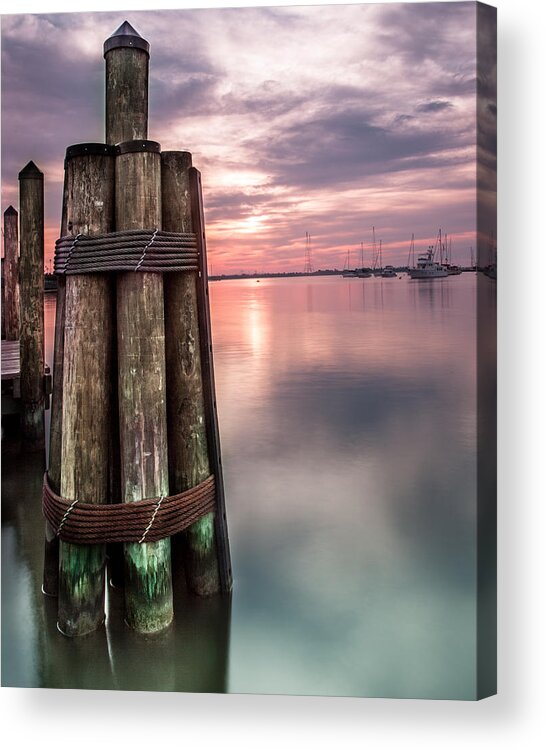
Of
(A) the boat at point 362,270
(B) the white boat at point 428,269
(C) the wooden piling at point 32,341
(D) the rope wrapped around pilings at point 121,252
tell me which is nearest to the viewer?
(D) the rope wrapped around pilings at point 121,252

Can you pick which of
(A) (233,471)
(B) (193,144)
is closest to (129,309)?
(B) (193,144)

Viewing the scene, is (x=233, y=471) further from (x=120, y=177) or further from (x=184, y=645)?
(x=120, y=177)

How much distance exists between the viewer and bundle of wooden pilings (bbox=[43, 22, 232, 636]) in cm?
278

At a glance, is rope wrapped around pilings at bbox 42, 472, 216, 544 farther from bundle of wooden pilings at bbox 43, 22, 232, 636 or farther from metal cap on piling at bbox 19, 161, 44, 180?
metal cap on piling at bbox 19, 161, 44, 180

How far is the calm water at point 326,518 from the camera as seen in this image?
300cm

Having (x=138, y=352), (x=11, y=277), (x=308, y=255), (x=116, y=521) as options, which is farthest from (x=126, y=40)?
(x=11, y=277)

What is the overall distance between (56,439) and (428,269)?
5.57 feet

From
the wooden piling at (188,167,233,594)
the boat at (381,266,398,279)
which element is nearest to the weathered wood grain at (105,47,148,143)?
the wooden piling at (188,167,233,594)

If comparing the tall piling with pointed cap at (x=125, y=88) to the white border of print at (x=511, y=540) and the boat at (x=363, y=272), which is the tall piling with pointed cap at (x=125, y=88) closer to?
the white border of print at (x=511, y=540)

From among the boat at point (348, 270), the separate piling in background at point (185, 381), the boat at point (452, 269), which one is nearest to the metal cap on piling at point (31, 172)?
the separate piling in background at point (185, 381)

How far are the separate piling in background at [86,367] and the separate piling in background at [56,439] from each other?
0.49 feet

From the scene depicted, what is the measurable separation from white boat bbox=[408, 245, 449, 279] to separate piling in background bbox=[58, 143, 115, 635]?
1246mm

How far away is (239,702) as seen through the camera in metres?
3.07

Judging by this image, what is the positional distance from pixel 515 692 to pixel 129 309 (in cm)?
224
